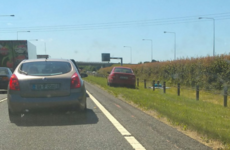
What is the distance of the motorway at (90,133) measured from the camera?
217 inches

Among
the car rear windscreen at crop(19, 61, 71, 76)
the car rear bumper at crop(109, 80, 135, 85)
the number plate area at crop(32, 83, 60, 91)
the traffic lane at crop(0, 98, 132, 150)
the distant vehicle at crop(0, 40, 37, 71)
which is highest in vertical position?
the distant vehicle at crop(0, 40, 37, 71)

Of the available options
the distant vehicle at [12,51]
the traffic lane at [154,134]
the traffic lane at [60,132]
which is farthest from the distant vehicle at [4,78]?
the traffic lane at [154,134]

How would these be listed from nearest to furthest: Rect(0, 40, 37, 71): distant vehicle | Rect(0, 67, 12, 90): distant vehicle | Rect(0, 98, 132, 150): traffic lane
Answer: Rect(0, 98, 132, 150): traffic lane
Rect(0, 67, 12, 90): distant vehicle
Rect(0, 40, 37, 71): distant vehicle

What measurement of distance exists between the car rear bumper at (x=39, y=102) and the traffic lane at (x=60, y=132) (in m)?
0.35

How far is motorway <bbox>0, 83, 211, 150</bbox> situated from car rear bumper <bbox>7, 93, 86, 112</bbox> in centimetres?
35

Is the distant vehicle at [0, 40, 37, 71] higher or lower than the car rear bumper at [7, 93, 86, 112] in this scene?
higher

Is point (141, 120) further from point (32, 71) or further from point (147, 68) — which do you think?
point (147, 68)

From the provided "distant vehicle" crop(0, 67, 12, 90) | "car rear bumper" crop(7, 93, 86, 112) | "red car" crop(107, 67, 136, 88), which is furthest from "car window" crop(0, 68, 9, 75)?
"car rear bumper" crop(7, 93, 86, 112)

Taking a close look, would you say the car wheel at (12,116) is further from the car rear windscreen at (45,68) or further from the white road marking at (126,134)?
the white road marking at (126,134)

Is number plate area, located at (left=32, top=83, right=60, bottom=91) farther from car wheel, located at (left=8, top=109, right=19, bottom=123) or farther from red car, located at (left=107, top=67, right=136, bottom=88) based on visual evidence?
red car, located at (left=107, top=67, right=136, bottom=88)

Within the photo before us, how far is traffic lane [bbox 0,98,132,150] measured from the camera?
220 inches

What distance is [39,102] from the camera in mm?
7734

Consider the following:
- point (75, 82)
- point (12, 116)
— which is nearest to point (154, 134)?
point (75, 82)

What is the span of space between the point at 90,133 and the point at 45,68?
2.70 metres
